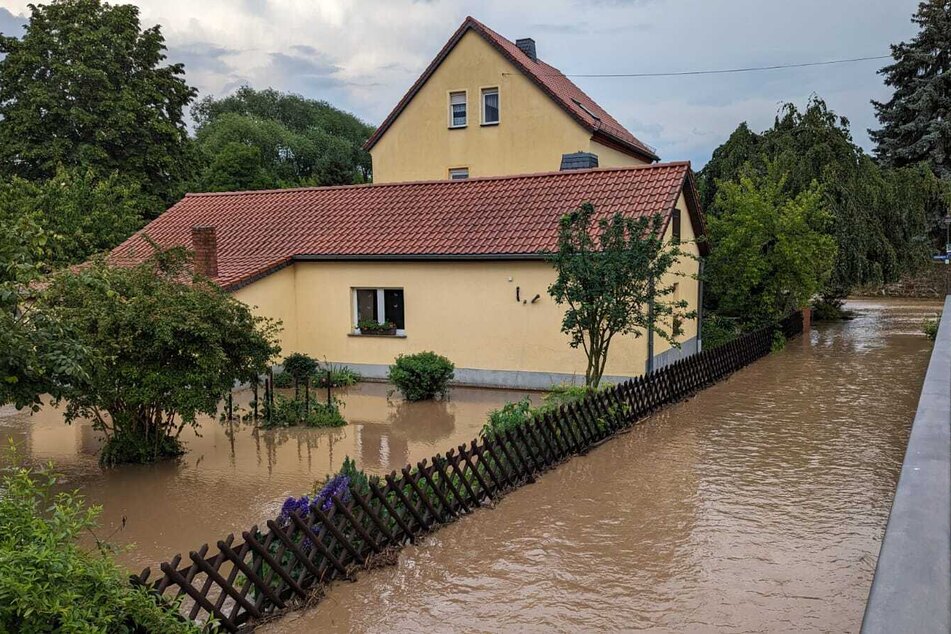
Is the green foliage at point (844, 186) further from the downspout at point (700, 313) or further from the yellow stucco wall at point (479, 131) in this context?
the yellow stucco wall at point (479, 131)

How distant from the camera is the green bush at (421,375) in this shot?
16.2m

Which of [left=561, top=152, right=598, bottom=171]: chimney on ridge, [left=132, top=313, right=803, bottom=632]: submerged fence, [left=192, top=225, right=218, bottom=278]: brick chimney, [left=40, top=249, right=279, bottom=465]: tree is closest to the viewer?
[left=132, top=313, right=803, bottom=632]: submerged fence

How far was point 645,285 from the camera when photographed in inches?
525

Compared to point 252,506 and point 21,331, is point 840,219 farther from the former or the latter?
point 21,331

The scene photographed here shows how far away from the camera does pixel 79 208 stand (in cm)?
2423

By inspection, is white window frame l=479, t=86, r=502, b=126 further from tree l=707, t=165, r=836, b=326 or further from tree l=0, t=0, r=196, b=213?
tree l=0, t=0, r=196, b=213

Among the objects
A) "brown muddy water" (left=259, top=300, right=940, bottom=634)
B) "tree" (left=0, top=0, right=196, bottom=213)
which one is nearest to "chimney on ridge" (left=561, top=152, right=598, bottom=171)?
"brown muddy water" (left=259, top=300, right=940, bottom=634)

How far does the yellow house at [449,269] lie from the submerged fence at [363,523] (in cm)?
477

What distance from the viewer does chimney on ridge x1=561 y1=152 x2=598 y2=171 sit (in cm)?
Result: 2275

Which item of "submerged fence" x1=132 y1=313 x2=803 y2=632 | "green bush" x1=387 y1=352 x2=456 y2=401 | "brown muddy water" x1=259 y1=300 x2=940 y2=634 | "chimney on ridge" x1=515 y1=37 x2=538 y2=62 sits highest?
"chimney on ridge" x1=515 y1=37 x2=538 y2=62

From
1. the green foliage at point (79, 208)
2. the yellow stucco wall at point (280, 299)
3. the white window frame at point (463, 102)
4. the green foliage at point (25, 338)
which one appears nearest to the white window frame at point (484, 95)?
the white window frame at point (463, 102)

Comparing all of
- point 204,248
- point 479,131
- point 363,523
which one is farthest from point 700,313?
point 363,523

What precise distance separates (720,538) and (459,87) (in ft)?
70.9

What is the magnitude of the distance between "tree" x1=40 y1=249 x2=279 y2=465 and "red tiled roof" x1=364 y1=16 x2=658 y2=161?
1609 centimetres
